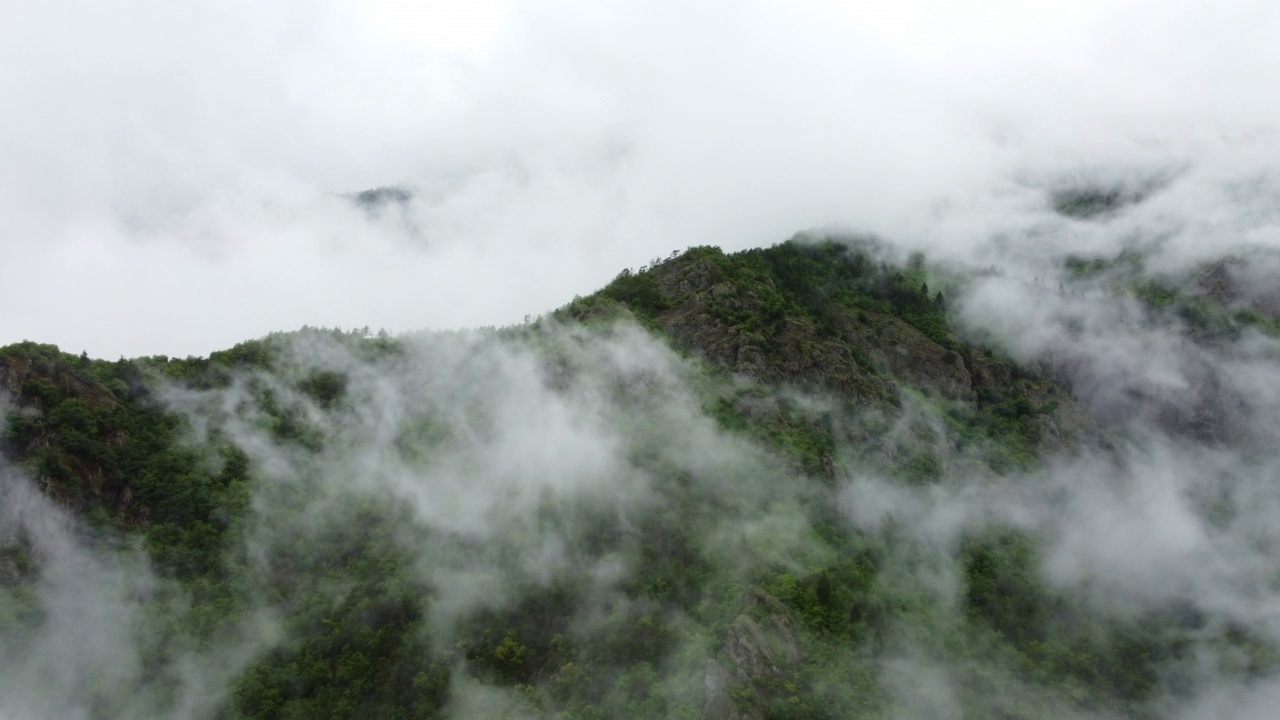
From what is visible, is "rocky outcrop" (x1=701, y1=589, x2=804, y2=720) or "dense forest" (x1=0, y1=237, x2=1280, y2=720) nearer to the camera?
"rocky outcrop" (x1=701, y1=589, x2=804, y2=720)

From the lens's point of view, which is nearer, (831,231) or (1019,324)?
(1019,324)

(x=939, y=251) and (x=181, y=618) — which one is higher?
(x=939, y=251)

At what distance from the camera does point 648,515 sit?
88938mm

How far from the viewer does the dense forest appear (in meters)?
76.3

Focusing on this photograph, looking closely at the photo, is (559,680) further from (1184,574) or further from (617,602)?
(1184,574)

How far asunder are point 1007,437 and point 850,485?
28347 millimetres

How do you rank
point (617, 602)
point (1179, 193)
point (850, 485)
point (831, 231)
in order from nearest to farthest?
point (617, 602), point (850, 485), point (831, 231), point (1179, 193)

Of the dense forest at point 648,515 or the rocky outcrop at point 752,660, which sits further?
the dense forest at point 648,515

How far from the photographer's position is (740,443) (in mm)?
96688

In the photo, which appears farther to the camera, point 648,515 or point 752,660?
point 648,515

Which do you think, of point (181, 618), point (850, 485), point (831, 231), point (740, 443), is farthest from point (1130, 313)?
point (181, 618)

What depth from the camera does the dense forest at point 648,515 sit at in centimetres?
7631

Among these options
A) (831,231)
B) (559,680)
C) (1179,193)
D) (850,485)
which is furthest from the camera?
(1179,193)

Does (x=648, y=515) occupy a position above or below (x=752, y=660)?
above
